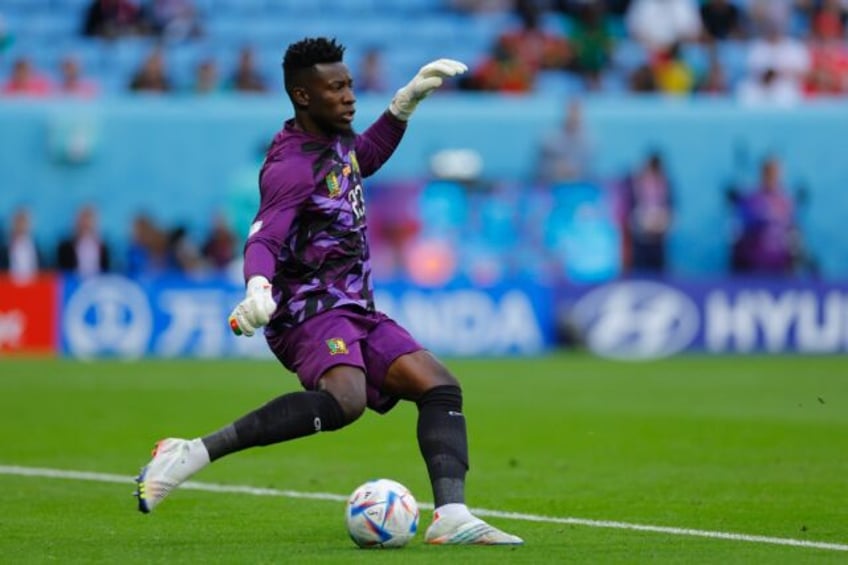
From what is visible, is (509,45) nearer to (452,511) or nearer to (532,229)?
(532,229)

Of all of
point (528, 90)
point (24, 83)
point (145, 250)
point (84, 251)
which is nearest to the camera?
point (84, 251)

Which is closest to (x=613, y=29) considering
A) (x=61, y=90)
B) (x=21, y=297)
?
(x=61, y=90)

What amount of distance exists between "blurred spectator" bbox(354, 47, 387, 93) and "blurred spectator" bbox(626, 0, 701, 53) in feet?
12.7

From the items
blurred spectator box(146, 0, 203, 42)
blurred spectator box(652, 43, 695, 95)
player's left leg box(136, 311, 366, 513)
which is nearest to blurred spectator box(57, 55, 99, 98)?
blurred spectator box(146, 0, 203, 42)

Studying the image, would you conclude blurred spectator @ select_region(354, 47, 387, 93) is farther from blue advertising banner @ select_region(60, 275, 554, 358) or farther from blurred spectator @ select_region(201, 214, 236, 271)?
blue advertising banner @ select_region(60, 275, 554, 358)

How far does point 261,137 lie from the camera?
23.7 meters

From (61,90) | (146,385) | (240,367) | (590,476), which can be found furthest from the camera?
(61,90)

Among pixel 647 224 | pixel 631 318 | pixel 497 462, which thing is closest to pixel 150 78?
pixel 647 224

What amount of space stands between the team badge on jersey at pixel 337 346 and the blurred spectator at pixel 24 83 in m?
16.0

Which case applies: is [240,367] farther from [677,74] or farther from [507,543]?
[507,543]

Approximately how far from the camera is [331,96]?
7.79m

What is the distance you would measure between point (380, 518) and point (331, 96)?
1800mm

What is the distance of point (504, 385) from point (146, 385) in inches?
130

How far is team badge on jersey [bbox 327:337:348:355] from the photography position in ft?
25.0
